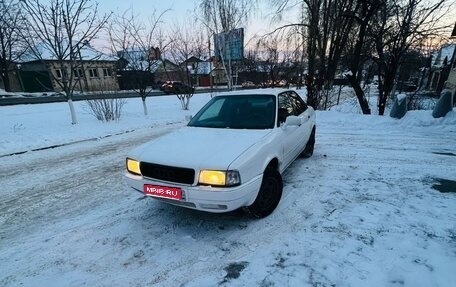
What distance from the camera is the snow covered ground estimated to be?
2.55 meters

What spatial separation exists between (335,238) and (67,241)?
10.3ft

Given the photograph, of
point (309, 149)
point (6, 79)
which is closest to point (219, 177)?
point (309, 149)

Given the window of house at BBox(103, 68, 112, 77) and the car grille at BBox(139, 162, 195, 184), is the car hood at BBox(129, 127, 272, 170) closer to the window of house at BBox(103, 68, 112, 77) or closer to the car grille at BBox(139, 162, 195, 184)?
the car grille at BBox(139, 162, 195, 184)

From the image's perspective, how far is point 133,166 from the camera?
338 centimetres

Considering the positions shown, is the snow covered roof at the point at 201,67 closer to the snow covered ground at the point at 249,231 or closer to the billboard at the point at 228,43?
the billboard at the point at 228,43

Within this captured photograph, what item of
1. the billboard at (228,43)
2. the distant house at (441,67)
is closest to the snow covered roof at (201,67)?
the billboard at (228,43)

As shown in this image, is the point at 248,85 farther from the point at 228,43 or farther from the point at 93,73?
the point at 93,73

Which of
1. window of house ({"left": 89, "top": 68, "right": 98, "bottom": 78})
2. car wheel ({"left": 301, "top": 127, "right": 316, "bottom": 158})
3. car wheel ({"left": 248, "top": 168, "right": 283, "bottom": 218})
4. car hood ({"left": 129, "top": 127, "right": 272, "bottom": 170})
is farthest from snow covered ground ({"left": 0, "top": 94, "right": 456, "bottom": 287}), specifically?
window of house ({"left": 89, "top": 68, "right": 98, "bottom": 78})

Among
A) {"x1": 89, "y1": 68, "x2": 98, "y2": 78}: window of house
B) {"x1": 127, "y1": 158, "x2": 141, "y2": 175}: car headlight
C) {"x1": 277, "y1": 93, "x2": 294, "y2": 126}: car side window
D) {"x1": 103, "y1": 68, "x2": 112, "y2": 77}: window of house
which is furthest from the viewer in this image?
{"x1": 103, "y1": 68, "x2": 112, "y2": 77}: window of house

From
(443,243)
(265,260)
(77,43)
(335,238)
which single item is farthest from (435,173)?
(77,43)

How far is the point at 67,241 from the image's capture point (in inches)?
125

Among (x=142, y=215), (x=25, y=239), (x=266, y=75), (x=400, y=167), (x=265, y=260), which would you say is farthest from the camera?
(x=266, y=75)

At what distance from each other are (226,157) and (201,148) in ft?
1.41

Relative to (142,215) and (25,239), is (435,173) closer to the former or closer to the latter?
(142,215)
